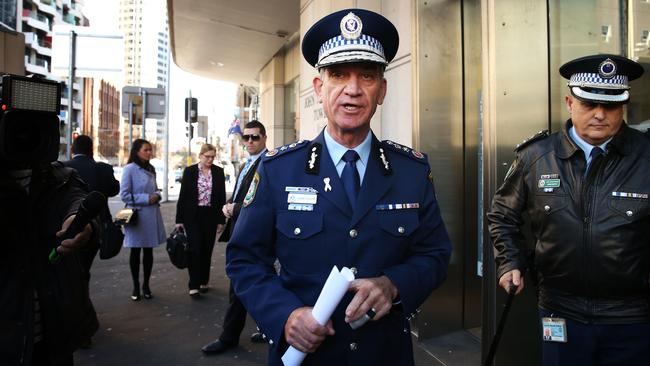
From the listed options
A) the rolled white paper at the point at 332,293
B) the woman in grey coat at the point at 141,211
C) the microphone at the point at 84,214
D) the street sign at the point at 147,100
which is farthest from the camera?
the street sign at the point at 147,100

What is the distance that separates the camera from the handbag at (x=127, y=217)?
5707 mm

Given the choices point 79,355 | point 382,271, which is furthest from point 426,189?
point 79,355

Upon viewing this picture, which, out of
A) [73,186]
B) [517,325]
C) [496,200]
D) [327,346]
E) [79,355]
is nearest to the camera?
[327,346]

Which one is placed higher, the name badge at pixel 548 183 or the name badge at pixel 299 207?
the name badge at pixel 548 183

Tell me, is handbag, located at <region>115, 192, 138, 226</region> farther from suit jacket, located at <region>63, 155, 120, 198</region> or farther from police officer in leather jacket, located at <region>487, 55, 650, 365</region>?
police officer in leather jacket, located at <region>487, 55, 650, 365</region>

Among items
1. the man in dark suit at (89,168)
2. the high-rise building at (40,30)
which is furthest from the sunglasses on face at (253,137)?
the high-rise building at (40,30)

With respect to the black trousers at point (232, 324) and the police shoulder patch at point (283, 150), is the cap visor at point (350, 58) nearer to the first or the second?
the police shoulder patch at point (283, 150)

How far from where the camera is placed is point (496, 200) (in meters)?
2.73

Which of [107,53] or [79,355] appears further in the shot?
[107,53]

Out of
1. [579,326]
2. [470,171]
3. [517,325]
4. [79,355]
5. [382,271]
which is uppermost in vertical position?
[470,171]

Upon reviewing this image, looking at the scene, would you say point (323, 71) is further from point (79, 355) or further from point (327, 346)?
point (79, 355)

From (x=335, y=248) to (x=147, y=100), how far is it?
11175mm

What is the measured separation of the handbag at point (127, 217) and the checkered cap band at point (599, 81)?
502 centimetres

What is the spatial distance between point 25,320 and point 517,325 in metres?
3.02
